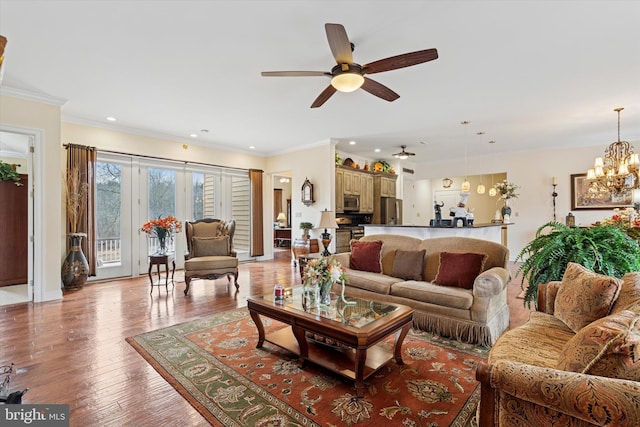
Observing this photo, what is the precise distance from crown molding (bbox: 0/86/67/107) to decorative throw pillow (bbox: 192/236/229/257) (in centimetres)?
265

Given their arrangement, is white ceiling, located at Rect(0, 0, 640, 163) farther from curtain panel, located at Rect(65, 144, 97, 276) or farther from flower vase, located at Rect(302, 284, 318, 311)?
flower vase, located at Rect(302, 284, 318, 311)

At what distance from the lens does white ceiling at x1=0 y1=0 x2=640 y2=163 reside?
2379 millimetres

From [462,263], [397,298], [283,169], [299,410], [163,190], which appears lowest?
[299,410]

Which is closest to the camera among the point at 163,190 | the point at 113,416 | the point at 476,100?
the point at 113,416

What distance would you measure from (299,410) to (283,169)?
6.18 metres

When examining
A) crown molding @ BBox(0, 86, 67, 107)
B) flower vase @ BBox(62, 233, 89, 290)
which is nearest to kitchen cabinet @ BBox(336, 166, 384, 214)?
flower vase @ BBox(62, 233, 89, 290)

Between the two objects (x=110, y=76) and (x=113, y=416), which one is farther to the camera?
(x=110, y=76)

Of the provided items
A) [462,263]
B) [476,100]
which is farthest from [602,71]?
[462,263]

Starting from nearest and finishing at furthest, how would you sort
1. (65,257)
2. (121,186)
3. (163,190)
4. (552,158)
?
(65,257), (121,186), (163,190), (552,158)

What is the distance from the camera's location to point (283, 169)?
750cm

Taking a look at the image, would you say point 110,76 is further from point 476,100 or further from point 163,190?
point 476,100

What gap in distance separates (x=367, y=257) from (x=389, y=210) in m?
4.41

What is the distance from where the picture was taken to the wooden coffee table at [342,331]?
195 centimetres

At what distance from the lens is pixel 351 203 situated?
730 centimetres
